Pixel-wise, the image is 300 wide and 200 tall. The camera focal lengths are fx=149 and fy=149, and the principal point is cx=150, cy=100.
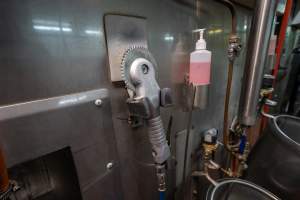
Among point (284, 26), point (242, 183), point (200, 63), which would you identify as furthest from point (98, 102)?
point (284, 26)

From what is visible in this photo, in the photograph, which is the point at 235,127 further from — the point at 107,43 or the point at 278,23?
the point at 278,23

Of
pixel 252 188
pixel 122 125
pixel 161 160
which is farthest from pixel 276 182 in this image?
pixel 122 125

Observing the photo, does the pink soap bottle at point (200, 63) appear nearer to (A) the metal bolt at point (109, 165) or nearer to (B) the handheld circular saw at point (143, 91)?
(B) the handheld circular saw at point (143, 91)

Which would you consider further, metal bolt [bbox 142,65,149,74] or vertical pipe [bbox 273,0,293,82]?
vertical pipe [bbox 273,0,293,82]

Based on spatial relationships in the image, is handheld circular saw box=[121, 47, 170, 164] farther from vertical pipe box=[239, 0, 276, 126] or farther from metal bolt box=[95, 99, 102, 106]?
vertical pipe box=[239, 0, 276, 126]

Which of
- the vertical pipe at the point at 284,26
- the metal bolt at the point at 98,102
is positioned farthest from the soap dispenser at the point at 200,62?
the vertical pipe at the point at 284,26

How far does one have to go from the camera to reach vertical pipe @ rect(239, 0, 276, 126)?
0.68 m

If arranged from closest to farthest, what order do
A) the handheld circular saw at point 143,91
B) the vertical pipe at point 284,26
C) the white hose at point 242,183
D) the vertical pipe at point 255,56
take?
the handheld circular saw at point 143,91 < the white hose at point 242,183 < the vertical pipe at point 255,56 < the vertical pipe at point 284,26

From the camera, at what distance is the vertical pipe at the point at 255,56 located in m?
0.68

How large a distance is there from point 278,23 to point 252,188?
60.1 inches

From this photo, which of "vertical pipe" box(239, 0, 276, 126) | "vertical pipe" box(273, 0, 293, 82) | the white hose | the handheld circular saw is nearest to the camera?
the handheld circular saw

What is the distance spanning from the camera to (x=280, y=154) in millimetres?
631

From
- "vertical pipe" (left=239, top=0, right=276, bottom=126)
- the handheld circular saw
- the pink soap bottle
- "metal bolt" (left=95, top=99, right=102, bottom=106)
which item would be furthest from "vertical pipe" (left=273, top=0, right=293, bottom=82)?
"metal bolt" (left=95, top=99, right=102, bottom=106)

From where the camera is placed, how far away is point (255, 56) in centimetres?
73
